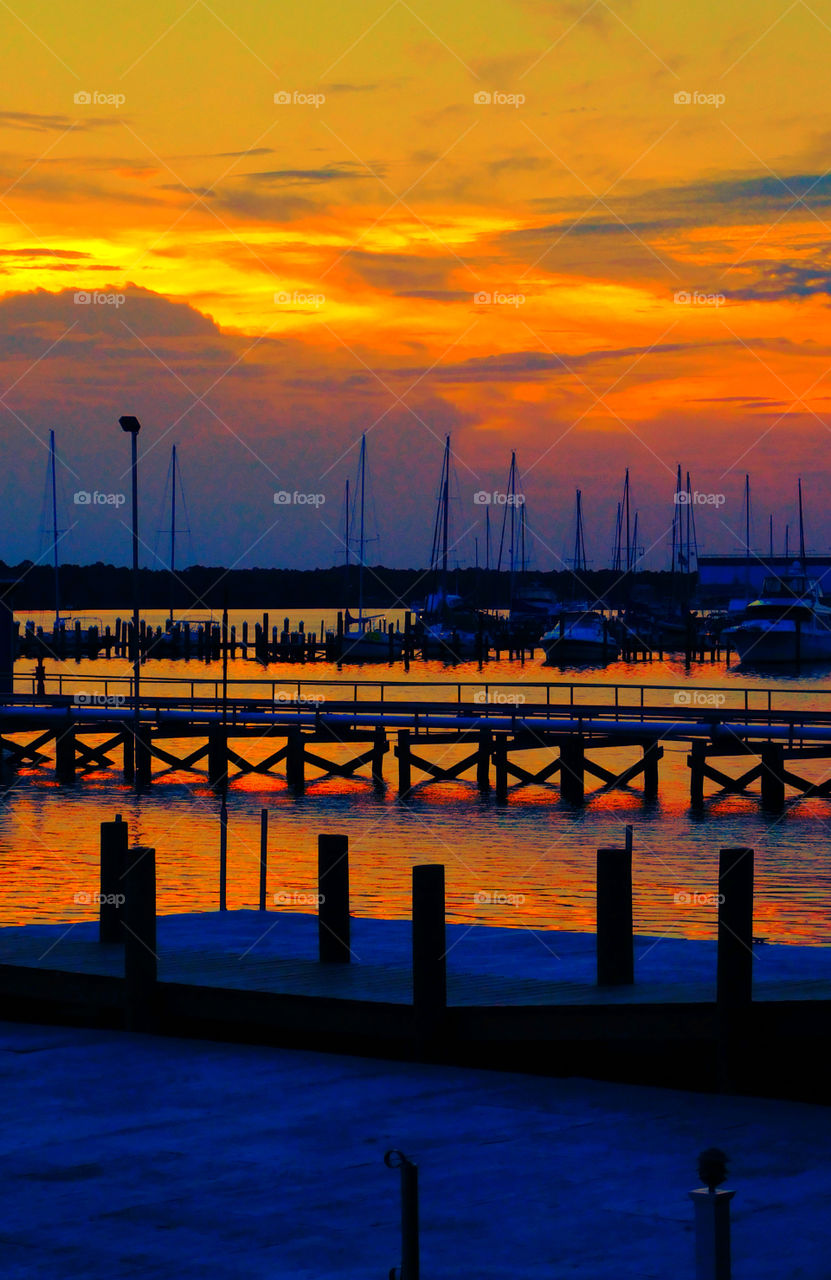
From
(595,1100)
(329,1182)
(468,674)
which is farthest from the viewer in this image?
(468,674)

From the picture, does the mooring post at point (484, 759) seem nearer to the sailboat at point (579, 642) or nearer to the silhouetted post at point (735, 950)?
the silhouetted post at point (735, 950)

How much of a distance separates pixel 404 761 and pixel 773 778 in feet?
34.8

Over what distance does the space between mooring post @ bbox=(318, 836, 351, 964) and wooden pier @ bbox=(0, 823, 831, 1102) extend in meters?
0.01

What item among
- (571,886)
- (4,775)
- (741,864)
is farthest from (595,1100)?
→ (4,775)

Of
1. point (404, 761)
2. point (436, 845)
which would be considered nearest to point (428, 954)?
point (436, 845)

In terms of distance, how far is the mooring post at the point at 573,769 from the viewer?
45531 mm

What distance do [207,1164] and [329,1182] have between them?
2.99 feet

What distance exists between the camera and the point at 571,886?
3216 cm

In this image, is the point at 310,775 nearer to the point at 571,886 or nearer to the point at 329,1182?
the point at 571,886

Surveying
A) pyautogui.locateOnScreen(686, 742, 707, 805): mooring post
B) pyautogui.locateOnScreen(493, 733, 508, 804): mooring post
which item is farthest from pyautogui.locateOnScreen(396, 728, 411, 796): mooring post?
pyautogui.locateOnScreen(686, 742, 707, 805): mooring post

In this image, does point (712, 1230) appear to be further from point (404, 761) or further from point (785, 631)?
point (785, 631)

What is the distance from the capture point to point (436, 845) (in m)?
38.1

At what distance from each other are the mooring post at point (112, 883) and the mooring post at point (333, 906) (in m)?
2.24

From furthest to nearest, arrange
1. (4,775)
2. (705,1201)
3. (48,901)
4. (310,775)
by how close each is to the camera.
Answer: (310,775)
(4,775)
(48,901)
(705,1201)
